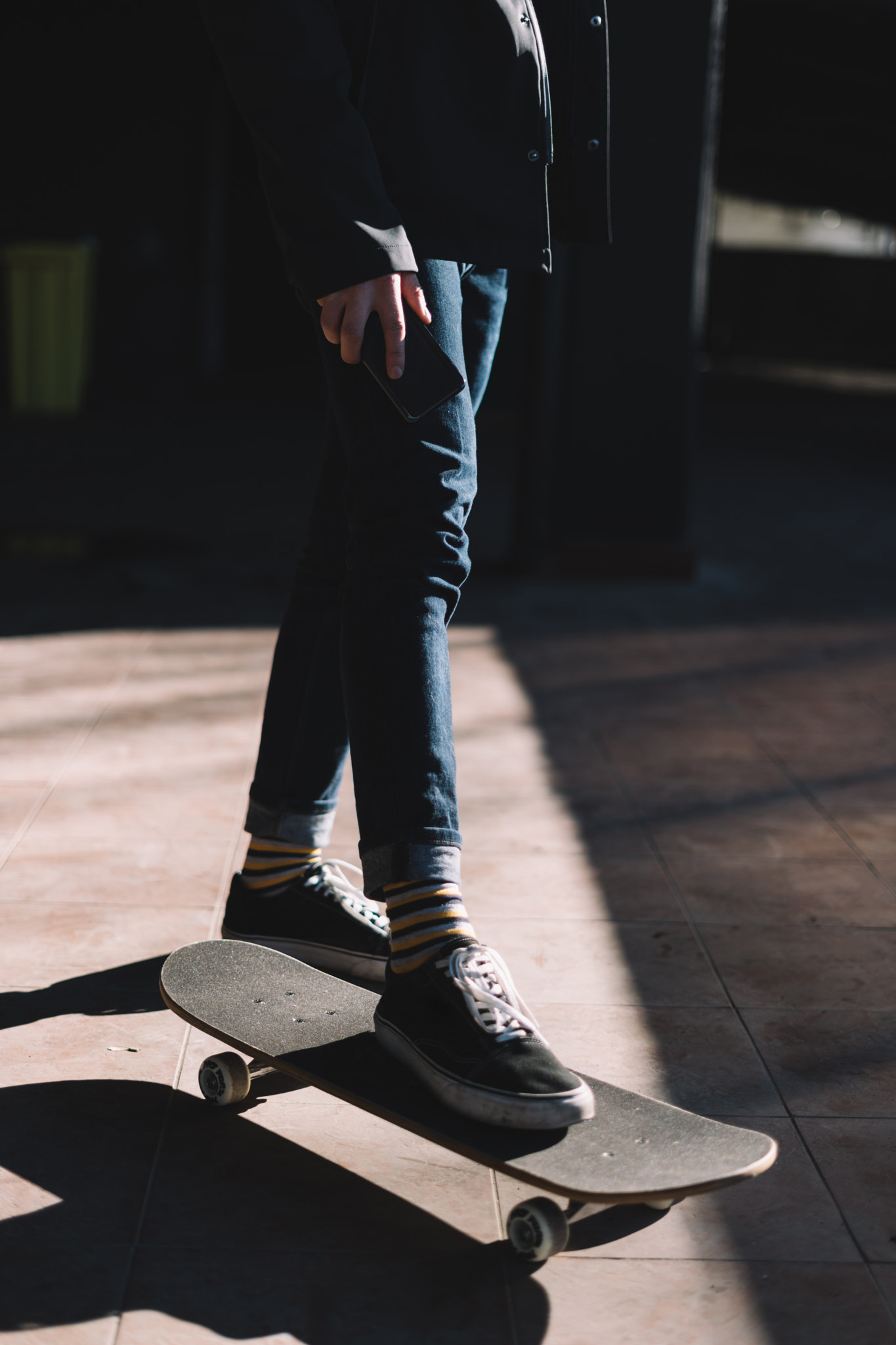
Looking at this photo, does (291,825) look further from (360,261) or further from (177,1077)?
(360,261)

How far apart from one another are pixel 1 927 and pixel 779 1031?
1.08 metres

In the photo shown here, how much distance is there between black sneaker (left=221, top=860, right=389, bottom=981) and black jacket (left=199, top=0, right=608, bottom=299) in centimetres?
78

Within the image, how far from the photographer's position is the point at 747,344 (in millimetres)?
21125

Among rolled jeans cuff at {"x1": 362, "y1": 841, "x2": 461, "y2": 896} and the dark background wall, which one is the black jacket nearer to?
rolled jeans cuff at {"x1": 362, "y1": 841, "x2": 461, "y2": 896}

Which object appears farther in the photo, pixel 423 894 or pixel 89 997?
pixel 89 997

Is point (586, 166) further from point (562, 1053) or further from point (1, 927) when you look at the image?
point (1, 927)

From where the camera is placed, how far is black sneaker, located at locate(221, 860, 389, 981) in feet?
5.84

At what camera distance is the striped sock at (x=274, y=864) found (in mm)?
1814

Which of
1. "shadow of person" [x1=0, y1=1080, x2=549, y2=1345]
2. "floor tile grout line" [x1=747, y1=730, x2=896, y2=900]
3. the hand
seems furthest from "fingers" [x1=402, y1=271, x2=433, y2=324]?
"floor tile grout line" [x1=747, y1=730, x2=896, y2=900]

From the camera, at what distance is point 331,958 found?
1793 millimetres

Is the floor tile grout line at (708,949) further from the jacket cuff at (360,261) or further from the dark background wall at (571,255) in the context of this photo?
the dark background wall at (571,255)

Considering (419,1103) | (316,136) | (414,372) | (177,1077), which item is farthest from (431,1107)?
(316,136)

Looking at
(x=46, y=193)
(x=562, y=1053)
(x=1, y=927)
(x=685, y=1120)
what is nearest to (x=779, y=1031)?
(x=562, y=1053)

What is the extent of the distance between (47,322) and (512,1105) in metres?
10.3
